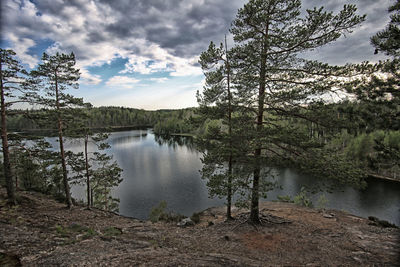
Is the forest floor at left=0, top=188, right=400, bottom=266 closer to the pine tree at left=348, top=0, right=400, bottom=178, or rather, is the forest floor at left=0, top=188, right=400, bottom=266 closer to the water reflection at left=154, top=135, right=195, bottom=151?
the pine tree at left=348, top=0, right=400, bottom=178

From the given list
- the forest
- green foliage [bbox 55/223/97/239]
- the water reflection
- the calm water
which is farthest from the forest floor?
the water reflection

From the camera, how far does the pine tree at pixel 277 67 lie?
224 inches

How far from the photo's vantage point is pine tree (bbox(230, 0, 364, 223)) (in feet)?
18.7

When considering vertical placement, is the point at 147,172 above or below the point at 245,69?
below

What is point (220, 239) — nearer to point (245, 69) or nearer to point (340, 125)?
point (340, 125)

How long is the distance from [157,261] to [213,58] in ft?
24.8

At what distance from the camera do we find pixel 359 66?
17.2 feet

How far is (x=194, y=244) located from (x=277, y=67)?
23.2ft

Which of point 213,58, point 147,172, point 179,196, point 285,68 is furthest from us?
point 147,172

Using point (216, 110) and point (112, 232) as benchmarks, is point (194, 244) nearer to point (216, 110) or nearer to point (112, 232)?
point (112, 232)

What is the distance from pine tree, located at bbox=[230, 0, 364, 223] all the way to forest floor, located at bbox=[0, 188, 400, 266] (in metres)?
1.92

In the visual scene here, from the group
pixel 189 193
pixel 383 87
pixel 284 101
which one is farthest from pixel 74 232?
pixel 189 193

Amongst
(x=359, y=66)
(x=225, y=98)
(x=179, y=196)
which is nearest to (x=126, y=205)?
(x=179, y=196)

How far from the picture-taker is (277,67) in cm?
658
